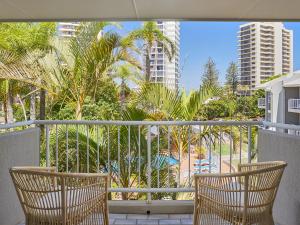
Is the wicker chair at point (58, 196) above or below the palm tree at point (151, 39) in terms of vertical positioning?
below

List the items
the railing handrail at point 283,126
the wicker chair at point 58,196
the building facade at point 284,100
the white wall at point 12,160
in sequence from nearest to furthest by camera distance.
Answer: the wicker chair at point 58,196 < the railing handrail at point 283,126 < the white wall at point 12,160 < the building facade at point 284,100

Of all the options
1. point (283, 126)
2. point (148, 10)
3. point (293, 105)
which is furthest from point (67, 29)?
point (293, 105)

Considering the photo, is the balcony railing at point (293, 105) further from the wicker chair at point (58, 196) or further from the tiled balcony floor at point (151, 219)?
the wicker chair at point (58, 196)

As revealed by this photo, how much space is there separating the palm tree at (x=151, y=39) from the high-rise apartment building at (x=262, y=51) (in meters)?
4.70

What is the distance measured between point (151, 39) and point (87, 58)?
9.26ft

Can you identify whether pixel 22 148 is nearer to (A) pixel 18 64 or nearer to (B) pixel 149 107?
(B) pixel 149 107

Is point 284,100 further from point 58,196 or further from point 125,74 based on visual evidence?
point 58,196

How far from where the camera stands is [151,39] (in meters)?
10.3

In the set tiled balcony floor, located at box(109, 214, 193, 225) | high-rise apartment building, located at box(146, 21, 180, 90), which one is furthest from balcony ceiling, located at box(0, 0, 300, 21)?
high-rise apartment building, located at box(146, 21, 180, 90)

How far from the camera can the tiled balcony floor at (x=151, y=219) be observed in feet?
12.3

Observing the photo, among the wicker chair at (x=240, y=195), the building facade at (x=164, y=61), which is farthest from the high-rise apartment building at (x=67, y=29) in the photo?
the wicker chair at (x=240, y=195)

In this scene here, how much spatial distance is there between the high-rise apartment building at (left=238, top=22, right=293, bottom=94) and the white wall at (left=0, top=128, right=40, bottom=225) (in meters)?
12.4

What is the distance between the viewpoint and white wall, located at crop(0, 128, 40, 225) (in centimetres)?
322

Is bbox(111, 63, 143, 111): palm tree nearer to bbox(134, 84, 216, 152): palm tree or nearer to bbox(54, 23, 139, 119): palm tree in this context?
bbox(54, 23, 139, 119): palm tree
